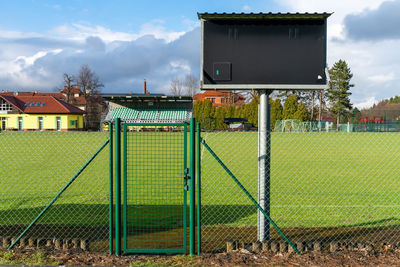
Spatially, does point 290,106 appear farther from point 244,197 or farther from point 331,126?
point 244,197

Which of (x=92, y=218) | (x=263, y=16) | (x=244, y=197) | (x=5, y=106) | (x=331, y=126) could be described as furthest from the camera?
(x=5, y=106)

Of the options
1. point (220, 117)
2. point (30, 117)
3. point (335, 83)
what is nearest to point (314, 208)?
point (220, 117)

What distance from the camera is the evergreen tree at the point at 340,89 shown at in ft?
213

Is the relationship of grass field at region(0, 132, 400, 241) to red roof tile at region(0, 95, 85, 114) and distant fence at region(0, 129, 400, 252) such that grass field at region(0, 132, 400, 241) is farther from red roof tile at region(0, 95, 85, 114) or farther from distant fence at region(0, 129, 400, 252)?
red roof tile at region(0, 95, 85, 114)

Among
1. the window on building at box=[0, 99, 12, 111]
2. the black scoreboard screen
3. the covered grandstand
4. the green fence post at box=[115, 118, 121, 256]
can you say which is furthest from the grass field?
the window on building at box=[0, 99, 12, 111]

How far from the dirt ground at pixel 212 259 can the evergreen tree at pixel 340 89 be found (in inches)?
2568

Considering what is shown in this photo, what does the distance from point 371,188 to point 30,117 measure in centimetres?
5823

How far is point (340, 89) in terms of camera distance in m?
65.0

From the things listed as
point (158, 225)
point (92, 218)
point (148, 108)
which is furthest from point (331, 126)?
point (92, 218)

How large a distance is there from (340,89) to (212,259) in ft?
220

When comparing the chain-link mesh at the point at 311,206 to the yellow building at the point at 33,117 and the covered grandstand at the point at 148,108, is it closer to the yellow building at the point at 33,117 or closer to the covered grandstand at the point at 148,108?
the covered grandstand at the point at 148,108

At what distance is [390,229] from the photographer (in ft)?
18.6

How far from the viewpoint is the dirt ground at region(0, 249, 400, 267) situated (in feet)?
14.1

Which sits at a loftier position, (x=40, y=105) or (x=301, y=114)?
(x=40, y=105)
